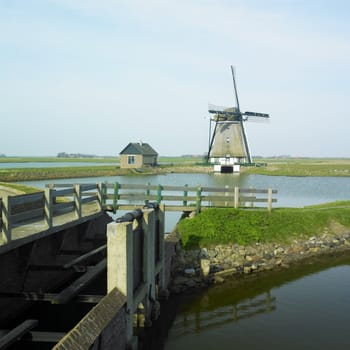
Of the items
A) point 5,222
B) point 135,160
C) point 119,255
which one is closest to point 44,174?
point 135,160

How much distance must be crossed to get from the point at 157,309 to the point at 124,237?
4.61 metres

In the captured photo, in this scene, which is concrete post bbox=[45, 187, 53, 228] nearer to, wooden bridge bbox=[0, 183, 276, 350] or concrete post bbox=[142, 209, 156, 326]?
wooden bridge bbox=[0, 183, 276, 350]

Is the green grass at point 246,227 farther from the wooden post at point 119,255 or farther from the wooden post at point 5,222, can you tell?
the wooden post at point 5,222

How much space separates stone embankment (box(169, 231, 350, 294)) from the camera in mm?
16891

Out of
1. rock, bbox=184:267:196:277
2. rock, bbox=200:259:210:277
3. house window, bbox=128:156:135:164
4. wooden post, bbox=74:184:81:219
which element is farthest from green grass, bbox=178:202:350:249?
house window, bbox=128:156:135:164

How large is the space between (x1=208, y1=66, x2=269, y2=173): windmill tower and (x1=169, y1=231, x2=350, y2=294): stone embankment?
60974mm

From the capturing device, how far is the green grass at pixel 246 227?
19266mm

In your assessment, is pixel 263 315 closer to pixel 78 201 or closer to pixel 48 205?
pixel 78 201

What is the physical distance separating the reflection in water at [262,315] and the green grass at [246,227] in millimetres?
2374

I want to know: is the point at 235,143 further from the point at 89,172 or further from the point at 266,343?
the point at 266,343

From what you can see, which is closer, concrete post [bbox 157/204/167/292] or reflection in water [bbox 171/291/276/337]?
reflection in water [bbox 171/291/276/337]

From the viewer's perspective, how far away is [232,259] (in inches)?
734

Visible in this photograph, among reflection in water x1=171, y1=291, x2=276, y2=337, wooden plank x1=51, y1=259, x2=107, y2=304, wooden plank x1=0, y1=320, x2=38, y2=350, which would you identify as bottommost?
reflection in water x1=171, y1=291, x2=276, y2=337

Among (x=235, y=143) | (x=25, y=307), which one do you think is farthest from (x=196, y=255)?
(x=235, y=143)
